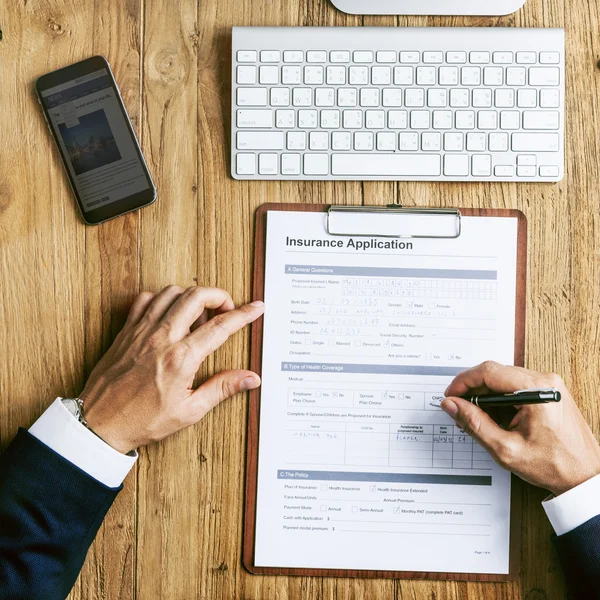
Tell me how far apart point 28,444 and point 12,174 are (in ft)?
1.25

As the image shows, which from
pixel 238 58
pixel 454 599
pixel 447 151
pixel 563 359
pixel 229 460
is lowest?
pixel 454 599

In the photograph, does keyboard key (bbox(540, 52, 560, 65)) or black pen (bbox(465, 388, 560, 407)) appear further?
keyboard key (bbox(540, 52, 560, 65))

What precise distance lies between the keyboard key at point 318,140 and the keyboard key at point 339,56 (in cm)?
10

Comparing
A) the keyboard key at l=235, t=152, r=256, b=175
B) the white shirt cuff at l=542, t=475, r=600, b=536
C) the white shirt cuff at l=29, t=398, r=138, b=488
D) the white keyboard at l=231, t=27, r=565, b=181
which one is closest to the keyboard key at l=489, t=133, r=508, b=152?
the white keyboard at l=231, t=27, r=565, b=181

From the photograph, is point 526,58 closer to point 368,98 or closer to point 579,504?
point 368,98

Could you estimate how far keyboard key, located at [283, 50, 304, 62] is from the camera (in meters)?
0.82

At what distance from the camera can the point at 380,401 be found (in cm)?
83

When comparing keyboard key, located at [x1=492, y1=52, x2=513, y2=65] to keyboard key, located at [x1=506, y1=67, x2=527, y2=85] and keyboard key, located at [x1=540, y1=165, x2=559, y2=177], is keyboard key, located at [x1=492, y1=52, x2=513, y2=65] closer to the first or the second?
keyboard key, located at [x1=506, y1=67, x2=527, y2=85]

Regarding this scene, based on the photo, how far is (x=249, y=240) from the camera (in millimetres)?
842

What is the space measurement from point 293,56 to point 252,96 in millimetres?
79

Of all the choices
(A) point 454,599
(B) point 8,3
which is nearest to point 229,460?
(A) point 454,599

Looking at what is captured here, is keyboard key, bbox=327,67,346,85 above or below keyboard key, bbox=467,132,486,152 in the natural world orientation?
above

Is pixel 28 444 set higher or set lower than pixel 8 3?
lower

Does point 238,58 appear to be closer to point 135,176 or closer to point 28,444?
point 135,176
